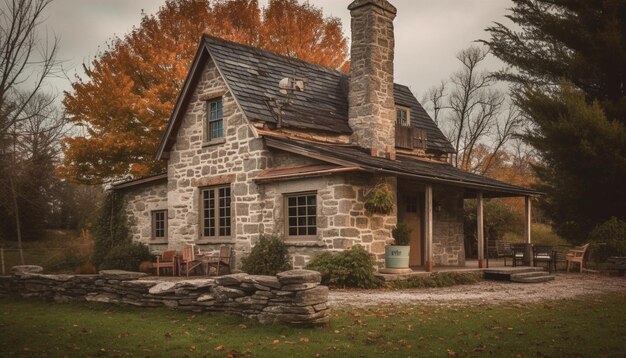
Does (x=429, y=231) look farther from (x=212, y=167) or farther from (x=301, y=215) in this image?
(x=212, y=167)

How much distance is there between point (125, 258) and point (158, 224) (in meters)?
1.75

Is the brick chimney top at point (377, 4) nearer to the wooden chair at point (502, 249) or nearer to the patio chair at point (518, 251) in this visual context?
the patio chair at point (518, 251)

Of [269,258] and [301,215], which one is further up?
[301,215]

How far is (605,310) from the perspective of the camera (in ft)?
32.3

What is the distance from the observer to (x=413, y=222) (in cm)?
1730

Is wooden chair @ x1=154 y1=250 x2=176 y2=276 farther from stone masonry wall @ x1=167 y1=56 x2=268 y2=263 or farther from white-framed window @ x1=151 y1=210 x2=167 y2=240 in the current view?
white-framed window @ x1=151 y1=210 x2=167 y2=240

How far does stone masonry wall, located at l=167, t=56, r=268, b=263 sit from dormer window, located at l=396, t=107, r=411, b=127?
20.5 ft

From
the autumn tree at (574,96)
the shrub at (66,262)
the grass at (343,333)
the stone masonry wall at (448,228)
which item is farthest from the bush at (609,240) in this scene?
the shrub at (66,262)

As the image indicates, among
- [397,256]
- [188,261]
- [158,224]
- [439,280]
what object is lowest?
[439,280]

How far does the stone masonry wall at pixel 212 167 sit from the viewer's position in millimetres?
15859

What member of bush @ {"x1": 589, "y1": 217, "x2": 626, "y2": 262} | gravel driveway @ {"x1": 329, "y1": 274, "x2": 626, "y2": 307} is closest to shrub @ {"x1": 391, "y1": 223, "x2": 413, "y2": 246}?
gravel driveway @ {"x1": 329, "y1": 274, "x2": 626, "y2": 307}

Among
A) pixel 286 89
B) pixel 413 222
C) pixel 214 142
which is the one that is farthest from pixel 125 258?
pixel 413 222

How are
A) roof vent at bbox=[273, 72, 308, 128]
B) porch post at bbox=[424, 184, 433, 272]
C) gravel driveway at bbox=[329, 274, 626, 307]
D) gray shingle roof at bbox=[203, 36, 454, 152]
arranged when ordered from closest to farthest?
gravel driveway at bbox=[329, 274, 626, 307] → porch post at bbox=[424, 184, 433, 272] → roof vent at bbox=[273, 72, 308, 128] → gray shingle roof at bbox=[203, 36, 454, 152]

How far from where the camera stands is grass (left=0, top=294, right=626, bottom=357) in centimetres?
688
